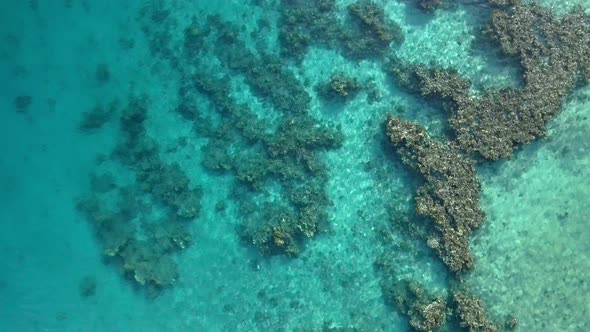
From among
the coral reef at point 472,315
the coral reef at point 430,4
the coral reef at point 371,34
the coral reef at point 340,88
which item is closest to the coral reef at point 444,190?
the coral reef at point 472,315

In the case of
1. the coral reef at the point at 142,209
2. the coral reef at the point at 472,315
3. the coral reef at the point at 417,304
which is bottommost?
the coral reef at the point at 142,209

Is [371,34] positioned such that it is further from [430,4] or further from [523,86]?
[523,86]

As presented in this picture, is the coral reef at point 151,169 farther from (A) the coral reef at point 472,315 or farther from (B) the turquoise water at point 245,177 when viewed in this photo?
(A) the coral reef at point 472,315

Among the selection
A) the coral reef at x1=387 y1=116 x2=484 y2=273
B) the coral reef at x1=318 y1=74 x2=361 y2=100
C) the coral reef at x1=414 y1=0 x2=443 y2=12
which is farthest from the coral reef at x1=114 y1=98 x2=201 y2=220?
the coral reef at x1=414 y1=0 x2=443 y2=12

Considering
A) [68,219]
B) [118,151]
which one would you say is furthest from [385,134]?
[68,219]

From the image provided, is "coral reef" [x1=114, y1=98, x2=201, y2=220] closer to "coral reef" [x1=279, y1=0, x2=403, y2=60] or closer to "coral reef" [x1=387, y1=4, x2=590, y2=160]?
"coral reef" [x1=279, y1=0, x2=403, y2=60]

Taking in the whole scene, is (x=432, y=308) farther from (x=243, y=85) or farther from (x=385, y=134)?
(x=243, y=85)
